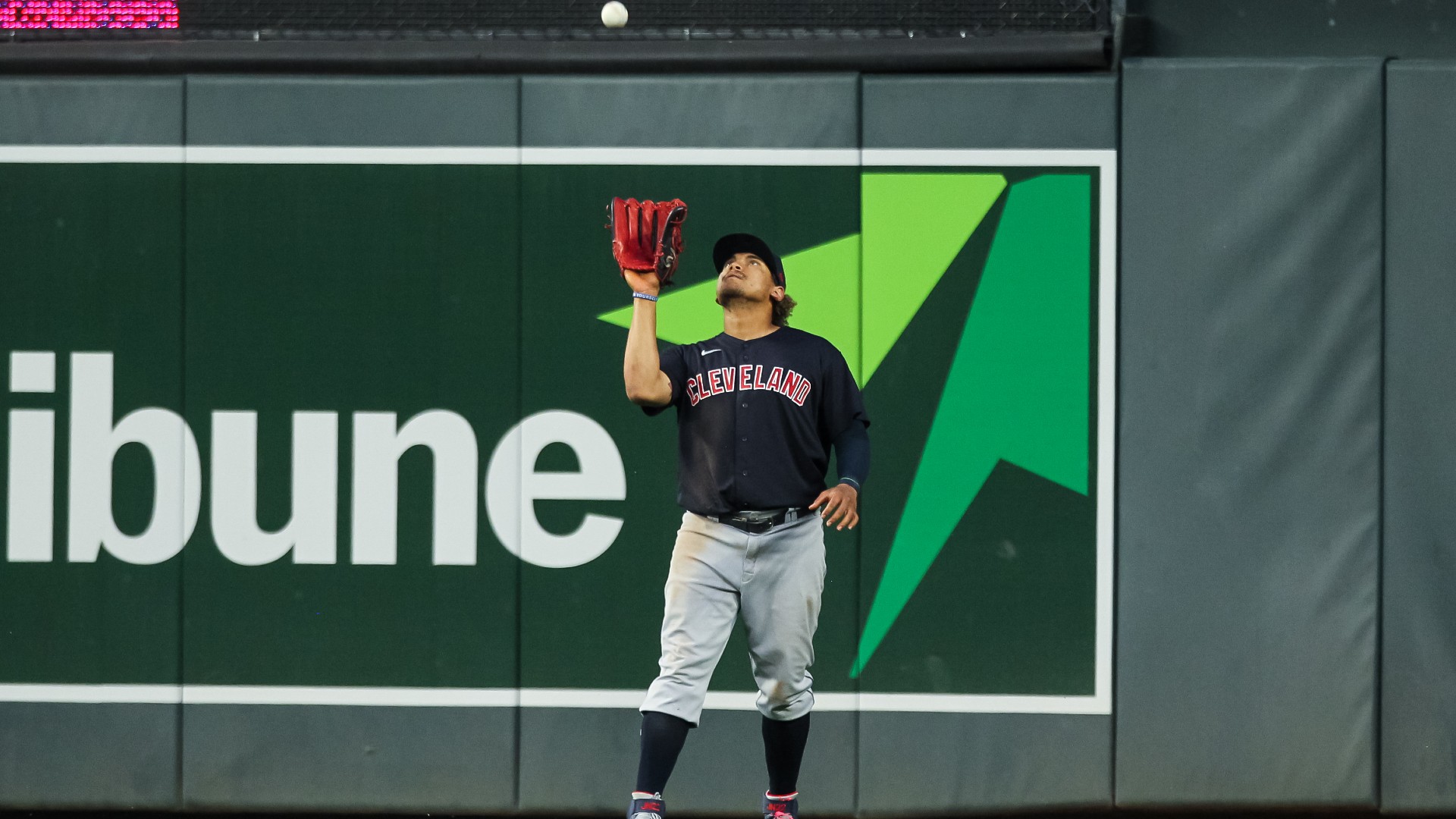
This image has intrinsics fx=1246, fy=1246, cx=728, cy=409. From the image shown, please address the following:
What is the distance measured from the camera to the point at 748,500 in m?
3.59

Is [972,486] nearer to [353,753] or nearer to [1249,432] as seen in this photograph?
[1249,432]

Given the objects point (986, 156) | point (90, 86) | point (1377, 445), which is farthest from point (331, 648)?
point (1377, 445)

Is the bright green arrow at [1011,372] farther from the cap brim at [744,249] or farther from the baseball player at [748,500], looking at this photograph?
the cap brim at [744,249]

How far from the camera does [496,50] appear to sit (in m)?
4.45

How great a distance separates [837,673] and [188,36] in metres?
3.30

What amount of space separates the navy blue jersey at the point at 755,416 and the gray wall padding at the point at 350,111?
1.35 meters

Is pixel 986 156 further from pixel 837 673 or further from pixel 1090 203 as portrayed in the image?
pixel 837 673

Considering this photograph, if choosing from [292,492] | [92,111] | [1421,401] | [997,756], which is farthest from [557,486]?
[1421,401]

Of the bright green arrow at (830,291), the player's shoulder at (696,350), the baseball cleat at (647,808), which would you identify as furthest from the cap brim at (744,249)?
the baseball cleat at (647,808)

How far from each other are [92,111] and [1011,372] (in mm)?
3418

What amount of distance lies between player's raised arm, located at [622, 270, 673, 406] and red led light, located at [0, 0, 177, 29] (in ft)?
7.77

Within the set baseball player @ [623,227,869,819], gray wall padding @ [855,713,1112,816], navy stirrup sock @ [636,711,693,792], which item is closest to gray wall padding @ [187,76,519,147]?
baseball player @ [623,227,869,819]

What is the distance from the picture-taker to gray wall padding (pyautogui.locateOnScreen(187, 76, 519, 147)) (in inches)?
175

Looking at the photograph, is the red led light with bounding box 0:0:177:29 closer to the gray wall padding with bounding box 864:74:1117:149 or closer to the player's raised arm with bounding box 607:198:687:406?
the player's raised arm with bounding box 607:198:687:406
